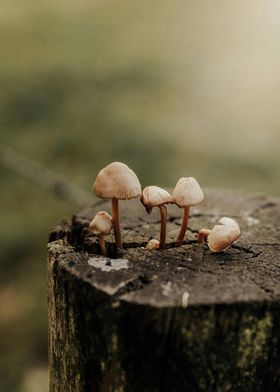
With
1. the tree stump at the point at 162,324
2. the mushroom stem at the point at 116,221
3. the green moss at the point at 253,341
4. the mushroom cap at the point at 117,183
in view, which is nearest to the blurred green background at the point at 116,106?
the mushroom stem at the point at 116,221

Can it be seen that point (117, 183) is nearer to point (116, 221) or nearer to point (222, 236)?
point (116, 221)

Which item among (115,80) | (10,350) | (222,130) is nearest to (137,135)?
(115,80)

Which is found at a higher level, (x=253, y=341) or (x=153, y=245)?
(x=153, y=245)

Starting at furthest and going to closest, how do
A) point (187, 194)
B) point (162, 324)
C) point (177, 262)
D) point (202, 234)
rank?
point (202, 234) → point (187, 194) → point (177, 262) → point (162, 324)

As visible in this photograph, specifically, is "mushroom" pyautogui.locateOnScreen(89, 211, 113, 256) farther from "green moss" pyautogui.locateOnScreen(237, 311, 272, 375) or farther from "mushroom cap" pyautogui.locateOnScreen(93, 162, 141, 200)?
"green moss" pyautogui.locateOnScreen(237, 311, 272, 375)

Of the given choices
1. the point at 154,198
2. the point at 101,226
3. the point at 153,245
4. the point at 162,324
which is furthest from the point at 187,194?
the point at 162,324

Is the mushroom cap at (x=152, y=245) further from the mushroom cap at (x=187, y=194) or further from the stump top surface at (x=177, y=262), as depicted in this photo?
the mushroom cap at (x=187, y=194)
